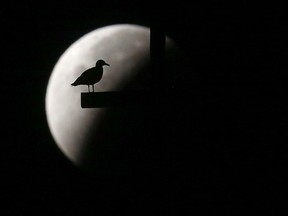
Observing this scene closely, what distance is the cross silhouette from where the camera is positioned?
2840 millimetres

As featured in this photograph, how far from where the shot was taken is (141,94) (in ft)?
9.71

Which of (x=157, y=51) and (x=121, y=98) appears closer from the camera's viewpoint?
(x=121, y=98)

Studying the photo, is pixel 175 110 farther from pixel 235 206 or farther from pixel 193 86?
pixel 235 206

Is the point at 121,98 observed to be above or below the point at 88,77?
below

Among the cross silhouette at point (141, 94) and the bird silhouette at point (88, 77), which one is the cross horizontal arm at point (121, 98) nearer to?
the cross silhouette at point (141, 94)

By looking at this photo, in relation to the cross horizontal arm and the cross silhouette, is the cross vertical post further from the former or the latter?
the cross horizontal arm

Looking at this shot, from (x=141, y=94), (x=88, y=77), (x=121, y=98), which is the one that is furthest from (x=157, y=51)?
(x=88, y=77)

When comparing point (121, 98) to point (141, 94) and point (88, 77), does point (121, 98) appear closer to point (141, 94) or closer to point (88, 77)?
→ point (141, 94)

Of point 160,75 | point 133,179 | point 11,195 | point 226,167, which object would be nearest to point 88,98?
point 160,75

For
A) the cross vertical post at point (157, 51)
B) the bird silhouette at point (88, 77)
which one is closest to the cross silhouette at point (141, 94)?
the cross vertical post at point (157, 51)

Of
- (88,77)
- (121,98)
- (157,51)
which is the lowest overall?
(121,98)

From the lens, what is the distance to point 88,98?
9.27 ft

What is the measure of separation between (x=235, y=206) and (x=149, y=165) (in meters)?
1.32

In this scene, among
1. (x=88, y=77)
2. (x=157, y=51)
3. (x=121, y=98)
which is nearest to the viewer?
(x=121, y=98)
